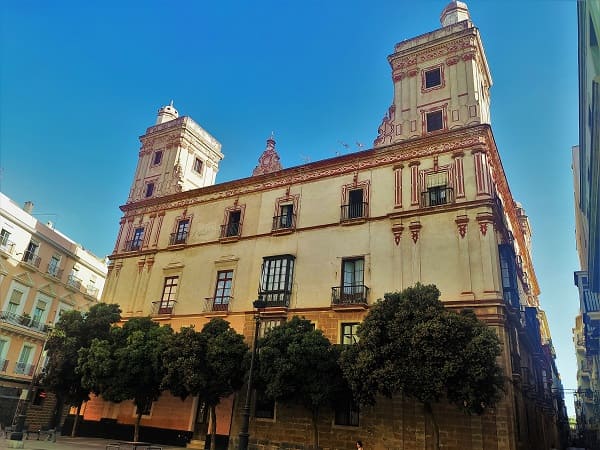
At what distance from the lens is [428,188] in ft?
62.7

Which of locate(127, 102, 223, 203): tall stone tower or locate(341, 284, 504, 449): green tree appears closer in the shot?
locate(341, 284, 504, 449): green tree

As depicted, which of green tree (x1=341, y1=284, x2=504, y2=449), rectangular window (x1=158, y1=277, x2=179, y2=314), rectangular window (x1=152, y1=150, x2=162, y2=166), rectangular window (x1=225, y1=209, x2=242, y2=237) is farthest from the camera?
rectangular window (x1=152, y1=150, x2=162, y2=166)

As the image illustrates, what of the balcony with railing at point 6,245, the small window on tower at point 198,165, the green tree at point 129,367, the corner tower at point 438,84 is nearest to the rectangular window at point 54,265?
the balcony with railing at point 6,245

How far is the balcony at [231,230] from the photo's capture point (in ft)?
77.6

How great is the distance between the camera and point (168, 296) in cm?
2419

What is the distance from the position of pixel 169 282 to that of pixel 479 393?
17262 millimetres

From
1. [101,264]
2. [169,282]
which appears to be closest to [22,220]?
[101,264]

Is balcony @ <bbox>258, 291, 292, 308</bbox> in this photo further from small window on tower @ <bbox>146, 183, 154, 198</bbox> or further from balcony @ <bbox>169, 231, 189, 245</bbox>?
small window on tower @ <bbox>146, 183, 154, 198</bbox>

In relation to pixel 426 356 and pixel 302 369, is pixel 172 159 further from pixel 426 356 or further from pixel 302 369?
pixel 426 356

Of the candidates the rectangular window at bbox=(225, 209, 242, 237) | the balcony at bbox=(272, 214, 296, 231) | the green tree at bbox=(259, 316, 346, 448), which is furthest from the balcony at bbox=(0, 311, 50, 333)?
the green tree at bbox=(259, 316, 346, 448)

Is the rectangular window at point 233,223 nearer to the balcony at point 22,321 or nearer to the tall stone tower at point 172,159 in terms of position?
the tall stone tower at point 172,159

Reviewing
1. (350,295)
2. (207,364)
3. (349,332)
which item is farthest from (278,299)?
(207,364)

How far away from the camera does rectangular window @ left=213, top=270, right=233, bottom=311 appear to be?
22.0 metres

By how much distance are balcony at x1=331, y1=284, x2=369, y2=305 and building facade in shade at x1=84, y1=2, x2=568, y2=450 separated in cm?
9
